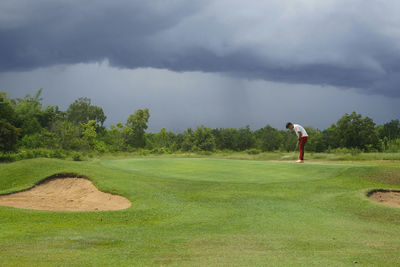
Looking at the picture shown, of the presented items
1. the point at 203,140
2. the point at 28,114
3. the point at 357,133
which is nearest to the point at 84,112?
the point at 28,114

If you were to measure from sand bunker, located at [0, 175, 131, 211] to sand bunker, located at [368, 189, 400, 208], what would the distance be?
9162 mm

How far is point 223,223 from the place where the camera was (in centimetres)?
922

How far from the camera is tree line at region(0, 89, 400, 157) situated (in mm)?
47594

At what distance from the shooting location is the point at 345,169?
1644 cm

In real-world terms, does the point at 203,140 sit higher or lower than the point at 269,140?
lower

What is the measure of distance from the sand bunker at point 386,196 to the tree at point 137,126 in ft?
185

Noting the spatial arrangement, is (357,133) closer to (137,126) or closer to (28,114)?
(137,126)

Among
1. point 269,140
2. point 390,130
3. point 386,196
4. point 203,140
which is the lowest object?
point 386,196

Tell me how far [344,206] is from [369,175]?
212 inches

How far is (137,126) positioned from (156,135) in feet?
23.5

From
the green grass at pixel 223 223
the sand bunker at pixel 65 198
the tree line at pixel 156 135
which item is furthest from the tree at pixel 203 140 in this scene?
the sand bunker at pixel 65 198

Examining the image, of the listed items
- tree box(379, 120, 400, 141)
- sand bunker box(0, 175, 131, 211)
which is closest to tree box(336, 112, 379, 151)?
tree box(379, 120, 400, 141)

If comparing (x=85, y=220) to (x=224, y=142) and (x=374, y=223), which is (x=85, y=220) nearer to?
(x=374, y=223)

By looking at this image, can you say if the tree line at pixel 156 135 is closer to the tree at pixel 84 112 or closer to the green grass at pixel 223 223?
the tree at pixel 84 112
